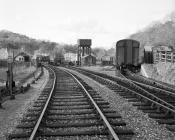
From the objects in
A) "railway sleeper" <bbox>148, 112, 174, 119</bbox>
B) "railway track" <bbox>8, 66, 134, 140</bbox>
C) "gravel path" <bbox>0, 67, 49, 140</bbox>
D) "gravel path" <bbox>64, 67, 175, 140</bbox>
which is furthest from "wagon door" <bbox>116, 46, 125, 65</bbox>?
"railway sleeper" <bbox>148, 112, 174, 119</bbox>

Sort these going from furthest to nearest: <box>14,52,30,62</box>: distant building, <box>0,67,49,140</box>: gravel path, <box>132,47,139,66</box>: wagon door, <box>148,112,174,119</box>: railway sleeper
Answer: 1. <box>14,52,30,62</box>: distant building
2. <box>132,47,139,66</box>: wagon door
3. <box>148,112,174,119</box>: railway sleeper
4. <box>0,67,49,140</box>: gravel path

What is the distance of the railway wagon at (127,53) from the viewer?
2544 cm

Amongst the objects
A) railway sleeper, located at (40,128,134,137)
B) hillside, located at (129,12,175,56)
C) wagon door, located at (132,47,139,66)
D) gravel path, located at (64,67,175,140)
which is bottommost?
gravel path, located at (64,67,175,140)

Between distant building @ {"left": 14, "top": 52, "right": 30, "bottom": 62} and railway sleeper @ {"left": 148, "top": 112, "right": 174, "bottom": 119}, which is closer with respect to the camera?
railway sleeper @ {"left": 148, "top": 112, "right": 174, "bottom": 119}

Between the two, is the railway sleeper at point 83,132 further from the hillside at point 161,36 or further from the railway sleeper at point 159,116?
the hillside at point 161,36

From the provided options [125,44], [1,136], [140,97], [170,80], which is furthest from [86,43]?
[1,136]

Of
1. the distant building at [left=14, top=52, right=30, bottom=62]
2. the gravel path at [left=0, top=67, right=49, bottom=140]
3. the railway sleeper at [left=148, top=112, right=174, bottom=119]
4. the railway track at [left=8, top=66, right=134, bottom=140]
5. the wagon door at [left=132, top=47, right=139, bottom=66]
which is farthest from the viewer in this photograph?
the distant building at [left=14, top=52, right=30, bottom=62]

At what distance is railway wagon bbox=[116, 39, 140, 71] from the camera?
25.4 metres

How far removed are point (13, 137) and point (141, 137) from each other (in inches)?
106

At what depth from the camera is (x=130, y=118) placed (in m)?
7.07

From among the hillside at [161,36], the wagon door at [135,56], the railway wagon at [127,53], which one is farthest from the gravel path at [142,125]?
the hillside at [161,36]

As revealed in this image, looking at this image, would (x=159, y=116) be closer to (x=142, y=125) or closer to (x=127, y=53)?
(x=142, y=125)

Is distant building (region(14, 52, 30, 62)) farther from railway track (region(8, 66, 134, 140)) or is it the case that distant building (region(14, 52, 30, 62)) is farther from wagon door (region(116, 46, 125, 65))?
railway track (region(8, 66, 134, 140))

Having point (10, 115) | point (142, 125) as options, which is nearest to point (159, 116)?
point (142, 125)
